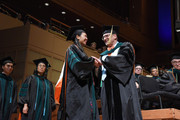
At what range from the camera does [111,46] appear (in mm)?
3678

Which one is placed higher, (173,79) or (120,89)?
(173,79)

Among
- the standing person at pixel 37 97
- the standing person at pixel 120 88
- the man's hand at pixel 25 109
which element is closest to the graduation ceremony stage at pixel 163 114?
the standing person at pixel 120 88

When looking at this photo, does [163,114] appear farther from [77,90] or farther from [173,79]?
[77,90]

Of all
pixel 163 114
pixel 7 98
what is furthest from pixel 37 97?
pixel 163 114

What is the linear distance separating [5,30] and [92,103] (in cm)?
777

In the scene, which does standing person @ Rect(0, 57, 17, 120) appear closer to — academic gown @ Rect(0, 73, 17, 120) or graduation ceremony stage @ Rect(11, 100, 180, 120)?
academic gown @ Rect(0, 73, 17, 120)

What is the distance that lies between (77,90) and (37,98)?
260 centimetres

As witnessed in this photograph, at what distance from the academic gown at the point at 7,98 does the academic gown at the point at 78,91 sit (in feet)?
9.37

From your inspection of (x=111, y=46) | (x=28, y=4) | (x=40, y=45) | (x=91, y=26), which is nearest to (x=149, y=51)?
(x=91, y=26)

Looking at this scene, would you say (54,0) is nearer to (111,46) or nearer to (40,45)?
(40,45)

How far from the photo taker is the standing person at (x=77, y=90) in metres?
3.21

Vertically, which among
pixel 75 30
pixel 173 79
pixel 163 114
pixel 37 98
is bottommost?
pixel 163 114

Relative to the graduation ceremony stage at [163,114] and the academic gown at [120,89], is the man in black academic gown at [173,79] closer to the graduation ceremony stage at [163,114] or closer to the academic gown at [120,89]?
the graduation ceremony stage at [163,114]

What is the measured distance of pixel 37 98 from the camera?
568cm
